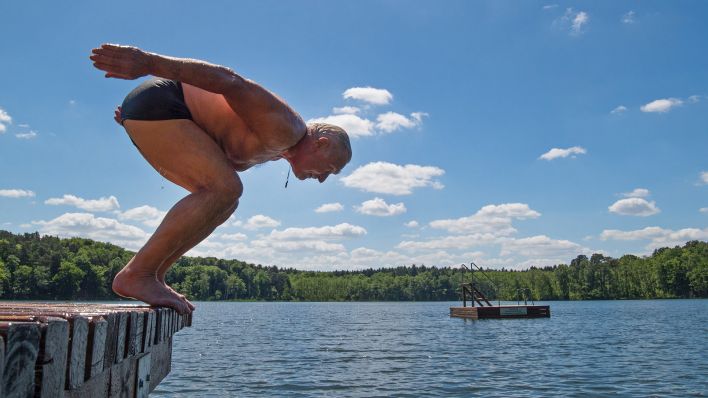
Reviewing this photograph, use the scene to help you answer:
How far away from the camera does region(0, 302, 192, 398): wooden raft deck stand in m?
1.11

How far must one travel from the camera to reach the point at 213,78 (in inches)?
115

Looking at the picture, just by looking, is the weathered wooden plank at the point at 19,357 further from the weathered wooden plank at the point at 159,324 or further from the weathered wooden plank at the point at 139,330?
the weathered wooden plank at the point at 159,324

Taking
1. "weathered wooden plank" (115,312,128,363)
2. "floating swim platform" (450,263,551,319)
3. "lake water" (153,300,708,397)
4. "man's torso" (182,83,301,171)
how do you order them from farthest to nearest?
1. "floating swim platform" (450,263,551,319)
2. "lake water" (153,300,708,397)
3. "man's torso" (182,83,301,171)
4. "weathered wooden plank" (115,312,128,363)

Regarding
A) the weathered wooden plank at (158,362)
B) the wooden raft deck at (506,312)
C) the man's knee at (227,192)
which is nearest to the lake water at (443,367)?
the weathered wooden plank at (158,362)

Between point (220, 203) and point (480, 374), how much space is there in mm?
20081

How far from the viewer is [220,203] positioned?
319 cm

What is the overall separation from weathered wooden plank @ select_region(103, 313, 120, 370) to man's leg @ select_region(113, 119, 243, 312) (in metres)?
1.38

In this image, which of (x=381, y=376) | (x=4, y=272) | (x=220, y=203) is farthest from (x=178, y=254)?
(x=4, y=272)

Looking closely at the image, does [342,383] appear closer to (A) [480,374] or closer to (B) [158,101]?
(A) [480,374]

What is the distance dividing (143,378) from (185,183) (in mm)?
1154

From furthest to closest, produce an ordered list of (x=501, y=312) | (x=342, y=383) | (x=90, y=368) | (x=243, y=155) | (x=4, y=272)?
(x=4, y=272), (x=501, y=312), (x=342, y=383), (x=243, y=155), (x=90, y=368)

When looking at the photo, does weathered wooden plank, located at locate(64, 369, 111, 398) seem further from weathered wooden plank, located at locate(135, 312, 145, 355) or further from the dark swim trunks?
the dark swim trunks

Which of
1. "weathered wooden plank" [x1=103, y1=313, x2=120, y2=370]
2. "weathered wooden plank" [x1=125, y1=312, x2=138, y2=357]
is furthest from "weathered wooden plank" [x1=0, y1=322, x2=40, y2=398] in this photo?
"weathered wooden plank" [x1=125, y1=312, x2=138, y2=357]

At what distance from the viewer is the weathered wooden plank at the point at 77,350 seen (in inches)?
54.6
